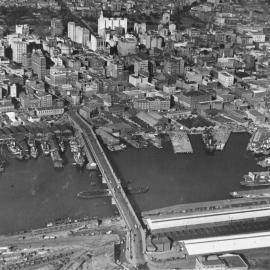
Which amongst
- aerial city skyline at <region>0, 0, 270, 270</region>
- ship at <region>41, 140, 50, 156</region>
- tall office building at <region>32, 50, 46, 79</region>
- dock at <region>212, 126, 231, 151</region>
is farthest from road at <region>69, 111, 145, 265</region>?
tall office building at <region>32, 50, 46, 79</region>

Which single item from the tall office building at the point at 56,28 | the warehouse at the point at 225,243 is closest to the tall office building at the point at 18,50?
the tall office building at the point at 56,28

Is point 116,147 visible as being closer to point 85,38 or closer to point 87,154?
point 87,154

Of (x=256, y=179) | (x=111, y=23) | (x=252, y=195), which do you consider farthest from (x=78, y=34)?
(x=252, y=195)

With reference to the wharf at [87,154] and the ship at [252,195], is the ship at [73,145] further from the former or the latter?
the ship at [252,195]

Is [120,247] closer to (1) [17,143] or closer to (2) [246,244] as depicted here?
(2) [246,244]

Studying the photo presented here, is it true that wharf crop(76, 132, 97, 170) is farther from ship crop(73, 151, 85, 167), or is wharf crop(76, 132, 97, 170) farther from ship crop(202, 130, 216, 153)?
ship crop(202, 130, 216, 153)

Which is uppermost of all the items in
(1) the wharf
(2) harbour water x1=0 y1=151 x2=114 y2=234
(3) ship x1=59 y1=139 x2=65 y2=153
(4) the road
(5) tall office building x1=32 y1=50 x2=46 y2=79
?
(5) tall office building x1=32 y1=50 x2=46 y2=79

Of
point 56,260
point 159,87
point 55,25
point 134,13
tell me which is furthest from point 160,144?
point 134,13
